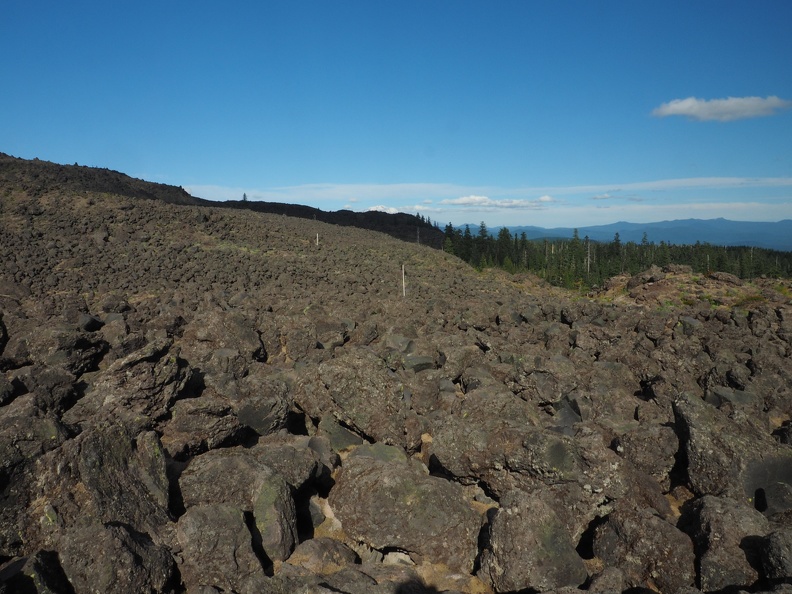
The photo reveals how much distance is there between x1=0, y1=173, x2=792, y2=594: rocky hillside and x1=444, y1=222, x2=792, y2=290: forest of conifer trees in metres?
63.8

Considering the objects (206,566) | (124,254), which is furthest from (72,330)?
(124,254)

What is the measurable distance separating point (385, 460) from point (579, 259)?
99.8m

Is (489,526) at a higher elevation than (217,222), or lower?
lower

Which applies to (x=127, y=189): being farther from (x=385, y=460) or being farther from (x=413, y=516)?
(x=413, y=516)

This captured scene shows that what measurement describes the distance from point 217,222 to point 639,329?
39.5 metres

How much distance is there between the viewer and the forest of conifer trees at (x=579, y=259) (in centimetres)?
8750

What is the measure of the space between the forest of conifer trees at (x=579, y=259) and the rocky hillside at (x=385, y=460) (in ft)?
209

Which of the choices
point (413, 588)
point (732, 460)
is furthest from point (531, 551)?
point (732, 460)

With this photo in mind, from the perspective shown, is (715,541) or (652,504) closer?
(715,541)

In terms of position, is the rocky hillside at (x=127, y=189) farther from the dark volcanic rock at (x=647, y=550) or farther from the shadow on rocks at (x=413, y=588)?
the dark volcanic rock at (x=647, y=550)

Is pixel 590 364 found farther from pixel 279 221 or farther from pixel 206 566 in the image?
pixel 279 221

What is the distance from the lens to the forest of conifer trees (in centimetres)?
8750

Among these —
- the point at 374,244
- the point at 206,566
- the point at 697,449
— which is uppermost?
the point at 374,244

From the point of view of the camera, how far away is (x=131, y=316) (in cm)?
2241
